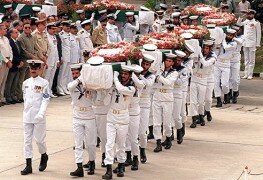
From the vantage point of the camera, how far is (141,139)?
1435cm

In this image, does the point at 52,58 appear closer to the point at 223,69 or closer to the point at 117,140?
the point at 223,69

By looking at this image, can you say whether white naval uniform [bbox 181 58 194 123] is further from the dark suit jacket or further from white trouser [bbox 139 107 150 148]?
the dark suit jacket

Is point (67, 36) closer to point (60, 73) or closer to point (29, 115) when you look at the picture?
point (60, 73)

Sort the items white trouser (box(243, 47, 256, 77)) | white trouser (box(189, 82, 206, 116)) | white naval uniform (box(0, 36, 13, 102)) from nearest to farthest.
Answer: white trouser (box(189, 82, 206, 116)) → white naval uniform (box(0, 36, 13, 102)) → white trouser (box(243, 47, 256, 77))

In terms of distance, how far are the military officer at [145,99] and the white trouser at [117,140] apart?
1.13m

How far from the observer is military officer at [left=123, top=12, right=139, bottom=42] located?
24.2 metres

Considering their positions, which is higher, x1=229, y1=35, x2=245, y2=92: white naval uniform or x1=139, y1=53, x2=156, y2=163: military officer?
x1=139, y1=53, x2=156, y2=163: military officer

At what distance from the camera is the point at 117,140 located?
1322 centimetres

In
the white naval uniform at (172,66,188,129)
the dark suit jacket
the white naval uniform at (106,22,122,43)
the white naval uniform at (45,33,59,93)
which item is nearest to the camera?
the white naval uniform at (172,66,188,129)

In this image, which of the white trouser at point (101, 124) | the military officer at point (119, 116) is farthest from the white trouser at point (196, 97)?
the military officer at point (119, 116)

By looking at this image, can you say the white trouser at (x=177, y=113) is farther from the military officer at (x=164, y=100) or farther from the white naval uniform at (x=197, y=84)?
Answer: the white naval uniform at (x=197, y=84)

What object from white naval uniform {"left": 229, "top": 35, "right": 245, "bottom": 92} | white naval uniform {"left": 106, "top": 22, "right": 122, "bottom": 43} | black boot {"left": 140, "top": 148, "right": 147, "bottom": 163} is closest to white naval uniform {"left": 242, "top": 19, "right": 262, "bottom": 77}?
white naval uniform {"left": 229, "top": 35, "right": 245, "bottom": 92}

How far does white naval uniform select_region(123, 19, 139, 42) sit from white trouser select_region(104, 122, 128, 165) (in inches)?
441

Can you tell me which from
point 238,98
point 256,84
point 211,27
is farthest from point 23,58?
point 256,84
